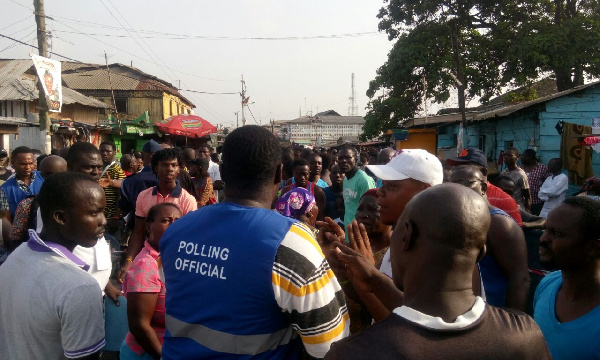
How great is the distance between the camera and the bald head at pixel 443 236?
1.36 meters

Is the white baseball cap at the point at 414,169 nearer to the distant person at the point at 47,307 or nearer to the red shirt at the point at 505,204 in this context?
the red shirt at the point at 505,204

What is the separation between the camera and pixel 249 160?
1875mm

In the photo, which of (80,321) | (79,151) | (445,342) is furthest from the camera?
(79,151)

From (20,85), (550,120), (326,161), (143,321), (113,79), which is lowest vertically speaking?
(143,321)

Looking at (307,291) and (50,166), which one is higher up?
(50,166)

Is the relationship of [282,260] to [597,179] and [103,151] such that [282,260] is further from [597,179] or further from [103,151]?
[103,151]

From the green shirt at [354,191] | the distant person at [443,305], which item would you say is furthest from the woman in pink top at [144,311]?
the green shirt at [354,191]

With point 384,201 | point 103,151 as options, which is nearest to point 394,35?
point 103,151

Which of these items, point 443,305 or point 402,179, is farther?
point 402,179

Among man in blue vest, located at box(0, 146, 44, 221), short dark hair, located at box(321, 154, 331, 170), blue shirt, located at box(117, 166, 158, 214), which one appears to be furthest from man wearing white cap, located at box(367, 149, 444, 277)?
short dark hair, located at box(321, 154, 331, 170)

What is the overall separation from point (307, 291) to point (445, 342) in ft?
1.81

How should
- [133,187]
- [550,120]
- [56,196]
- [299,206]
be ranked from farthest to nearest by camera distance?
[550,120] < [133,187] < [299,206] < [56,196]

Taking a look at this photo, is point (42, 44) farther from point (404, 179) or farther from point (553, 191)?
point (404, 179)

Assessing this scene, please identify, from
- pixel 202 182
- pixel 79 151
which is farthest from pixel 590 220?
pixel 202 182
